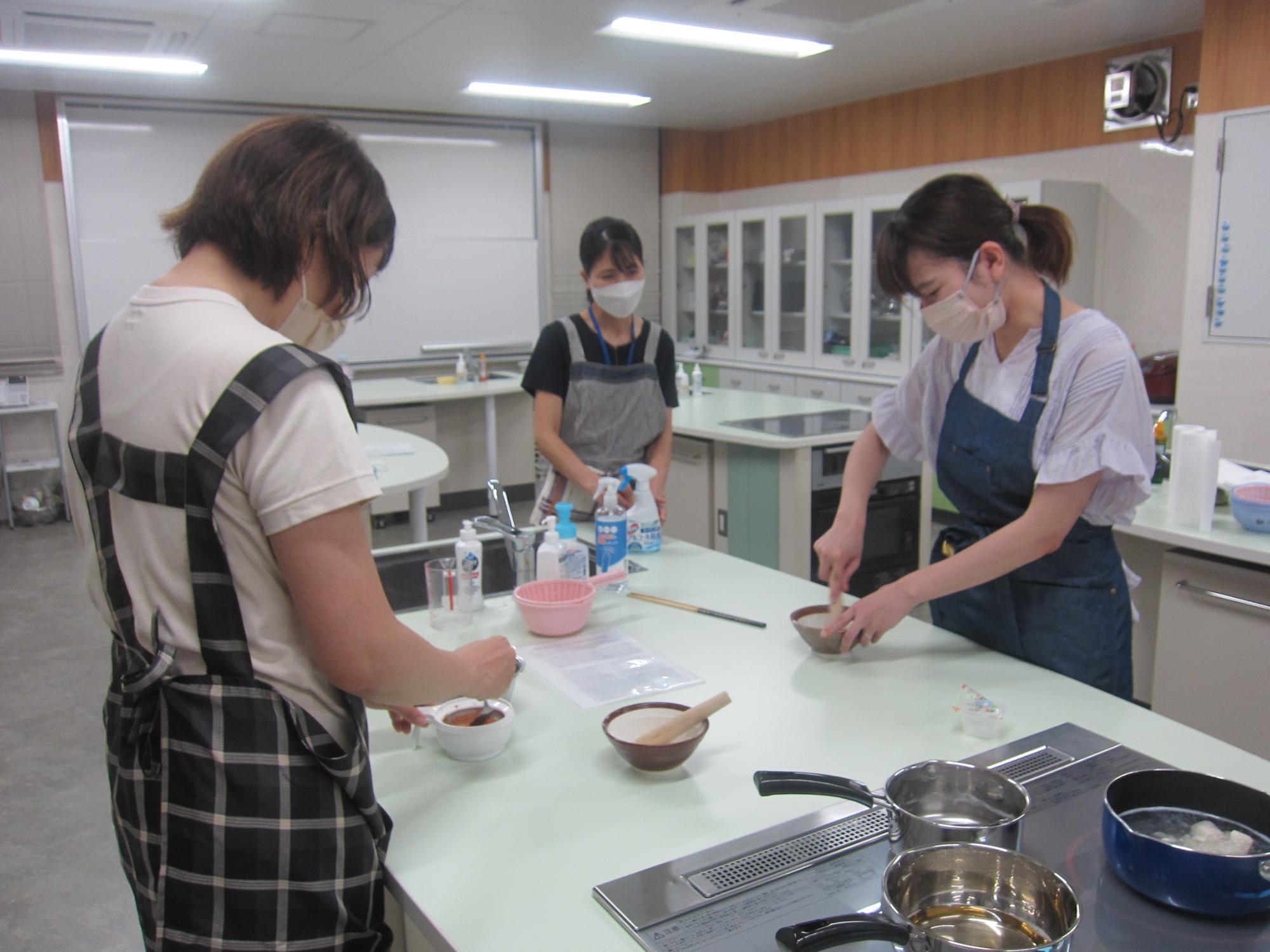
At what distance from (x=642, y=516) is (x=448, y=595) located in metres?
0.59

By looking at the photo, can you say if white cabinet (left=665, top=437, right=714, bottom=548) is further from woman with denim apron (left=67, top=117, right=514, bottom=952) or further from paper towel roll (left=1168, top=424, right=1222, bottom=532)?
woman with denim apron (left=67, top=117, right=514, bottom=952)

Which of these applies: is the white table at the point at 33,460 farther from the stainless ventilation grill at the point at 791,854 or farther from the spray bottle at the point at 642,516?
the stainless ventilation grill at the point at 791,854

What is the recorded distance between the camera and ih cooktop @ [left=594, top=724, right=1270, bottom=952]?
92 cm

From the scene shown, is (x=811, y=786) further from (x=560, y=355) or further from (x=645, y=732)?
(x=560, y=355)

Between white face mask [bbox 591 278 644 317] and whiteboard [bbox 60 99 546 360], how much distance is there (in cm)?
362

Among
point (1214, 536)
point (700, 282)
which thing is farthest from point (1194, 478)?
point (700, 282)

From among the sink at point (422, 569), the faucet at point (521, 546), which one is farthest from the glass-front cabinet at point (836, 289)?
the faucet at point (521, 546)

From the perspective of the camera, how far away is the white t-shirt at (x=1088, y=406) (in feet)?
4.86

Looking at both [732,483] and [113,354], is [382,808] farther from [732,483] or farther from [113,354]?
[732,483]

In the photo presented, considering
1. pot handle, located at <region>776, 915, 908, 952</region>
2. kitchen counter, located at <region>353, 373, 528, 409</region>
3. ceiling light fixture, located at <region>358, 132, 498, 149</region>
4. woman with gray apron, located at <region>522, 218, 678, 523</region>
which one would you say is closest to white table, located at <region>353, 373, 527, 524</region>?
kitchen counter, located at <region>353, 373, 528, 409</region>

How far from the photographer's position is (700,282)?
716cm

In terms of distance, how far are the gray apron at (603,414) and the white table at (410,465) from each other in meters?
0.74

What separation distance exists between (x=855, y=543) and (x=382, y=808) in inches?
40.7

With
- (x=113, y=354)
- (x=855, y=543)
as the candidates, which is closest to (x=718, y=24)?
(x=855, y=543)
